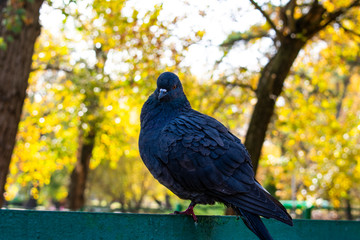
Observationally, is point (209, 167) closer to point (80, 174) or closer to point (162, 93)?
point (162, 93)

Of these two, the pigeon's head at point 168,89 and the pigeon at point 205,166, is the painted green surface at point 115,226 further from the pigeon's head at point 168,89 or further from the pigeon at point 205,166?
the pigeon's head at point 168,89

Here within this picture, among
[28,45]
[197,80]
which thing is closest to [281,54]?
[197,80]

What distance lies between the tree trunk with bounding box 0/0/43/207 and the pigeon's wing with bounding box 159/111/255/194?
3291 millimetres

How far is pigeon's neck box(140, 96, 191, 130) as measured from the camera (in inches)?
118

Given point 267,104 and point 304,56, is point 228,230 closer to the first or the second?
point 267,104

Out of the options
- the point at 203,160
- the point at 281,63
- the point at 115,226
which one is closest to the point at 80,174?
the point at 281,63

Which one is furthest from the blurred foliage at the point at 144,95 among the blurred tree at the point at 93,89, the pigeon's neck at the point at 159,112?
the pigeon's neck at the point at 159,112

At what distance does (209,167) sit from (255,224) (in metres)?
0.46

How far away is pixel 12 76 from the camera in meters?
5.42

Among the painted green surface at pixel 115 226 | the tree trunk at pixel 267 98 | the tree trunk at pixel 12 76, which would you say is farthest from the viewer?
the tree trunk at pixel 267 98

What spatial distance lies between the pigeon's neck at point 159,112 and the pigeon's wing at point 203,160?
0.17m

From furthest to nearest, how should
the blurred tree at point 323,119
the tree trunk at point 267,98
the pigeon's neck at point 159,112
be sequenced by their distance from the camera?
the blurred tree at point 323,119 → the tree trunk at point 267,98 → the pigeon's neck at point 159,112

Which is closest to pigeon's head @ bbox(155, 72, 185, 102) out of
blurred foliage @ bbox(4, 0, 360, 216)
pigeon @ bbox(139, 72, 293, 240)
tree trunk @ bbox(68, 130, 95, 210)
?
pigeon @ bbox(139, 72, 293, 240)

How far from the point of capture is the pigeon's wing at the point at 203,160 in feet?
8.91
